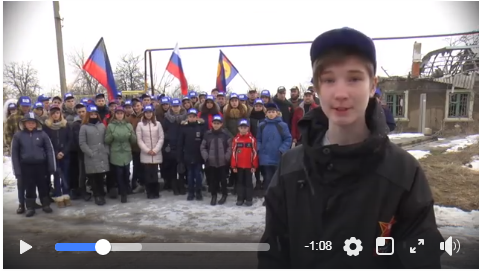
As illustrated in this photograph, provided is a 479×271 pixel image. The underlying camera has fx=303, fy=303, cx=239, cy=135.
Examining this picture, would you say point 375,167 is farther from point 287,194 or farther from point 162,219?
point 162,219

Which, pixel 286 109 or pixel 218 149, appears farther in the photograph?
pixel 286 109

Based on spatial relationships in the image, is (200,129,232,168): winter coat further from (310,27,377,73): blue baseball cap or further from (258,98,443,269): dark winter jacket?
(310,27,377,73): blue baseball cap

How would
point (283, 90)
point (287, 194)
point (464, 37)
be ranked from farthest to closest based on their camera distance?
1. point (283, 90)
2. point (464, 37)
3. point (287, 194)

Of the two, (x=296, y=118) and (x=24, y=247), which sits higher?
(x=296, y=118)

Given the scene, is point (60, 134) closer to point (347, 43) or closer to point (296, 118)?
point (296, 118)

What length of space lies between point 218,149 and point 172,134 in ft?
2.36

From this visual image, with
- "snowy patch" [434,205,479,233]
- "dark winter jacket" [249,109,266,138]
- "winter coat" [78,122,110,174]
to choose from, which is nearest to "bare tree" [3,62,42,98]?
"winter coat" [78,122,110,174]

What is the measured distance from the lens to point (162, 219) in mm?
2510

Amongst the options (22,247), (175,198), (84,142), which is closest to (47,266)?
(22,247)

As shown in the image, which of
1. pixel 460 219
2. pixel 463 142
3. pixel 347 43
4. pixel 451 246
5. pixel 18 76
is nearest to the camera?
pixel 347 43

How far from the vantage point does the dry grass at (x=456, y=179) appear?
1.96 meters

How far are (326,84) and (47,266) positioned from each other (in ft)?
4.40

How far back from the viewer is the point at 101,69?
2945 millimetres

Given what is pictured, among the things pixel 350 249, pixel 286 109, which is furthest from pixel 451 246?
pixel 286 109
